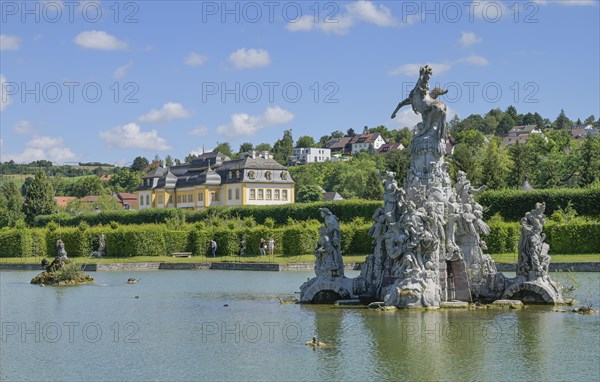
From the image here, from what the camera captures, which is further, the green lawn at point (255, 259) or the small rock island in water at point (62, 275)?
the green lawn at point (255, 259)

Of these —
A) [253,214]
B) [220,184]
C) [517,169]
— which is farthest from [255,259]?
[220,184]

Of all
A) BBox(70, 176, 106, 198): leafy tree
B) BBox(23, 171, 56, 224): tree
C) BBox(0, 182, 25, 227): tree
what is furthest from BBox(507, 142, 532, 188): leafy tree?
BBox(70, 176, 106, 198): leafy tree

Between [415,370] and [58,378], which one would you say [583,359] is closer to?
[415,370]

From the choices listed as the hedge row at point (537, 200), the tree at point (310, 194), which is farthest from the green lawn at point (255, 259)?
the tree at point (310, 194)

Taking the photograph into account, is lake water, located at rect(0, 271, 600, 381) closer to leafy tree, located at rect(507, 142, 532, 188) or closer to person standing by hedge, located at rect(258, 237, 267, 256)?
person standing by hedge, located at rect(258, 237, 267, 256)

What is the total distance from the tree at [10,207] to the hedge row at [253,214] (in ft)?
31.1

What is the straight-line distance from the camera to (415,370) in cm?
1628

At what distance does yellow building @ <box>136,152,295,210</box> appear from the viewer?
110938 millimetres

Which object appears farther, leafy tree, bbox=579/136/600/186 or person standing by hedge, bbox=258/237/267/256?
leafy tree, bbox=579/136/600/186

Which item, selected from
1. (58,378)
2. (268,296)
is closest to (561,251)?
(268,296)

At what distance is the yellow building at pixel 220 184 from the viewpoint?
110938mm

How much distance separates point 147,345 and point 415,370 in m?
6.84

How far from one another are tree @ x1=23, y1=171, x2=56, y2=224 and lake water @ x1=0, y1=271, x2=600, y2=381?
70.0 m

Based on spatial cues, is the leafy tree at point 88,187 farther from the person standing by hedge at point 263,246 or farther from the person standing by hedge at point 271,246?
the person standing by hedge at point 271,246
